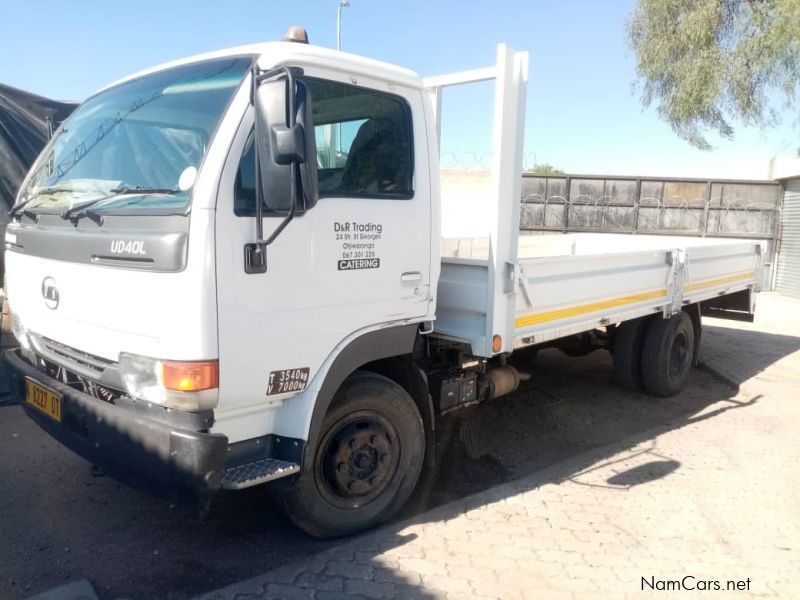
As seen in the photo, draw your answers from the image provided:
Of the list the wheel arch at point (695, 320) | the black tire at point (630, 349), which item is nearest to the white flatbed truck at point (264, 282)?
the black tire at point (630, 349)

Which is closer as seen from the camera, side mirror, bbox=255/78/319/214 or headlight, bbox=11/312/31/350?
side mirror, bbox=255/78/319/214

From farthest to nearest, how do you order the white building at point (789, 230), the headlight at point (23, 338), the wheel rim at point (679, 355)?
the white building at point (789, 230) < the wheel rim at point (679, 355) < the headlight at point (23, 338)

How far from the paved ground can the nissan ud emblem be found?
1302 mm

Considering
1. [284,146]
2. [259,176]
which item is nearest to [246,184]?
[259,176]

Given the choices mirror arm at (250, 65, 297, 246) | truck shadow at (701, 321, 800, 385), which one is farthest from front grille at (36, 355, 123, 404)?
truck shadow at (701, 321, 800, 385)

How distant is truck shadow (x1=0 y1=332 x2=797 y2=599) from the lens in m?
3.27

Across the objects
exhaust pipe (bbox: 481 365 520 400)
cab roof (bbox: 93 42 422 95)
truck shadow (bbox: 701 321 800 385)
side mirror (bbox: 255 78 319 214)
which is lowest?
truck shadow (bbox: 701 321 800 385)

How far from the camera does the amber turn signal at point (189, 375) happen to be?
2.72 meters

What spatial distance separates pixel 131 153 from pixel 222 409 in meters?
1.35

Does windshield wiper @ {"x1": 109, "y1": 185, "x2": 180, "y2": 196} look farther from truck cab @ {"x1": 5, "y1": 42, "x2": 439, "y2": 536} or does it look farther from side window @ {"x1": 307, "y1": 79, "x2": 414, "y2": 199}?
side window @ {"x1": 307, "y1": 79, "x2": 414, "y2": 199}

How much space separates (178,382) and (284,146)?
3.50 feet

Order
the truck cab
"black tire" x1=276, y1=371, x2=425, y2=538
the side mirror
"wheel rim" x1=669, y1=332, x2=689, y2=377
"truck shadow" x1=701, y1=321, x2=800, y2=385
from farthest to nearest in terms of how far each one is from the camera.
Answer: "truck shadow" x1=701, y1=321, x2=800, y2=385
"wheel rim" x1=669, y1=332, x2=689, y2=377
"black tire" x1=276, y1=371, x2=425, y2=538
the truck cab
the side mirror

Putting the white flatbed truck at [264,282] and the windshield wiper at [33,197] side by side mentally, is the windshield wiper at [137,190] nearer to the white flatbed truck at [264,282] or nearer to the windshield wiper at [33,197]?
the white flatbed truck at [264,282]

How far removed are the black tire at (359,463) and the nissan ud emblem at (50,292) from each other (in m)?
1.46
